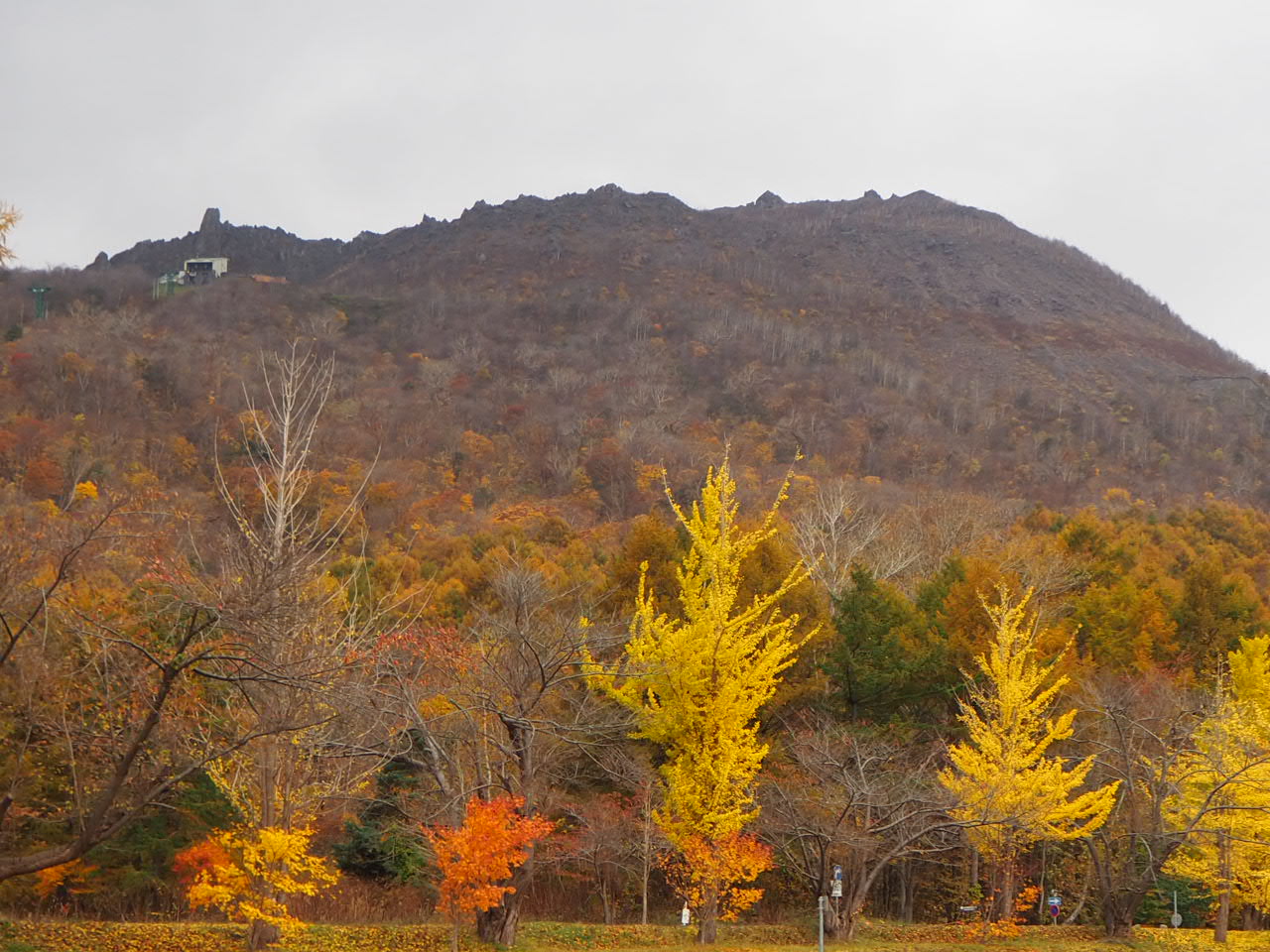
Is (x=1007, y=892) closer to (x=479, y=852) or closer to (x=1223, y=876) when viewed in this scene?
(x=1223, y=876)

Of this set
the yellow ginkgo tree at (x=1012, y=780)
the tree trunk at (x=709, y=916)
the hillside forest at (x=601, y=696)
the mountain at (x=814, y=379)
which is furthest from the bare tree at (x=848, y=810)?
the mountain at (x=814, y=379)

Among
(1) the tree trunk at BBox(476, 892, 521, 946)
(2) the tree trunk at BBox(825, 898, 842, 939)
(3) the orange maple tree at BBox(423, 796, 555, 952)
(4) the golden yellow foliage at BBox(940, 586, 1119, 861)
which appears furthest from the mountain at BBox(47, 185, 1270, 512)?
(3) the orange maple tree at BBox(423, 796, 555, 952)

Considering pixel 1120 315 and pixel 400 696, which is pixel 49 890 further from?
pixel 1120 315

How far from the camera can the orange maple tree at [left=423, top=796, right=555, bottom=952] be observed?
19.0 m

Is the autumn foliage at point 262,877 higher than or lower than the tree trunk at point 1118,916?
higher

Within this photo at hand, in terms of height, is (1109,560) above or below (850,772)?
above

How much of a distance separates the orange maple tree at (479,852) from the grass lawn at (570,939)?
164cm

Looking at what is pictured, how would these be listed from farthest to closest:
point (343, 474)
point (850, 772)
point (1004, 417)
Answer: point (1004, 417), point (343, 474), point (850, 772)

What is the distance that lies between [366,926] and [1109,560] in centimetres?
3600

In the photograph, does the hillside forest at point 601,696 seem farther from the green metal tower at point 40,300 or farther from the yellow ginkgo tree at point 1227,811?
the green metal tower at point 40,300

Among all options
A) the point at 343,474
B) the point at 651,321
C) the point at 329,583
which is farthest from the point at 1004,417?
the point at 329,583

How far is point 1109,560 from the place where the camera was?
47.0 metres

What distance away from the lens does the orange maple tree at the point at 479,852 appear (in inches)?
748

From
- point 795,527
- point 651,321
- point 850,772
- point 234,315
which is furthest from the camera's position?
point 651,321
